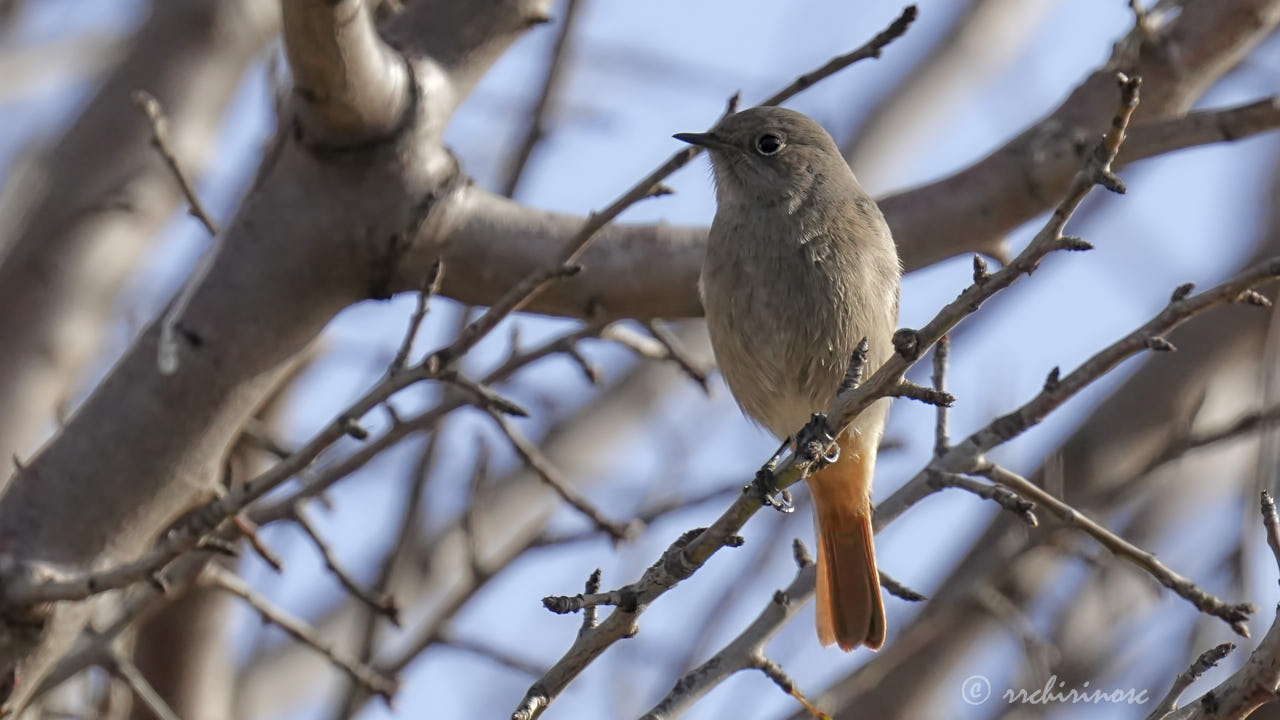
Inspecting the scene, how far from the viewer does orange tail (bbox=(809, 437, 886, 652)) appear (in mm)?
3754

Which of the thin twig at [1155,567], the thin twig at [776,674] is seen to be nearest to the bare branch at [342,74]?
the thin twig at [776,674]

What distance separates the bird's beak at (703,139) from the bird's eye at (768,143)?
0.34ft

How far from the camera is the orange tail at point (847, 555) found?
12.3 ft

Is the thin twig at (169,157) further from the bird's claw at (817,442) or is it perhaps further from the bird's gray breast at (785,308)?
the bird's claw at (817,442)

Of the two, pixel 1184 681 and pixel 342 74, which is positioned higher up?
pixel 342 74

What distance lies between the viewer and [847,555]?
12.5 feet

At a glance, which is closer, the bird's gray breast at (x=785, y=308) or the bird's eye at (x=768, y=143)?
the bird's gray breast at (x=785, y=308)

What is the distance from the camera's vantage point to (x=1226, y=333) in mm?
5602

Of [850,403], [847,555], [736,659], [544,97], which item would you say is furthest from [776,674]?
[544,97]

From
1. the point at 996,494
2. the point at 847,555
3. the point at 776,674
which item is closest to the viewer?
the point at 996,494

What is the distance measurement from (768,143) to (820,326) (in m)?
0.83

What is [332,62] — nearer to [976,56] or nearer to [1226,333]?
[1226,333]

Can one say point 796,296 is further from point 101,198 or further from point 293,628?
point 101,198

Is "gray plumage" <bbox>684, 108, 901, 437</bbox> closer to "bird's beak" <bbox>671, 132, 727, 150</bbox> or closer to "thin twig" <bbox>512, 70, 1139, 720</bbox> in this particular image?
"bird's beak" <bbox>671, 132, 727, 150</bbox>
